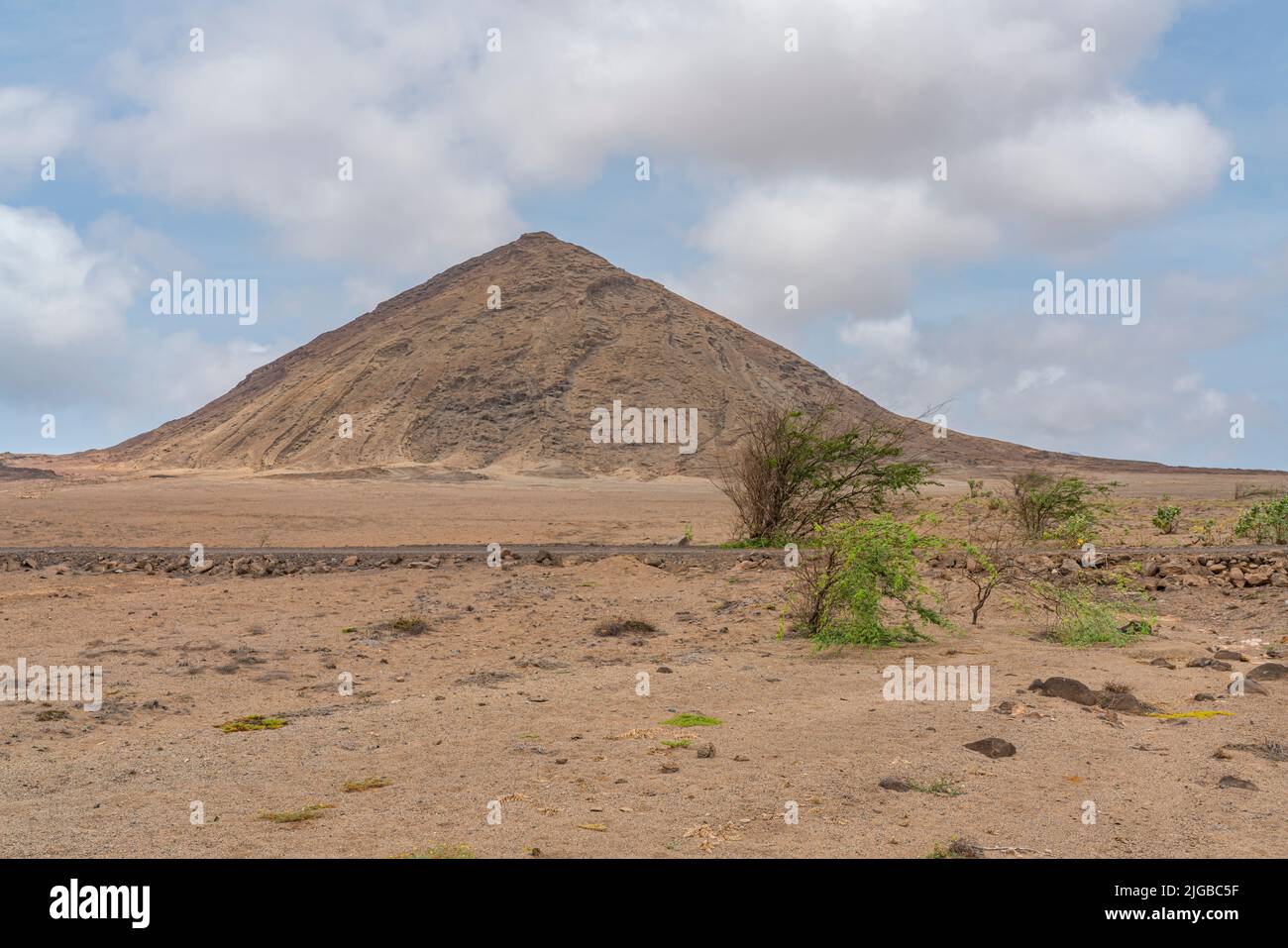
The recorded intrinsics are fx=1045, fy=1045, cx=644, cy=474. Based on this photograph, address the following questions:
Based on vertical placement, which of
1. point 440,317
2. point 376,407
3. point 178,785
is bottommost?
point 178,785

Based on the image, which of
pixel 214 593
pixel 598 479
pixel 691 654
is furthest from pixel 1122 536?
pixel 598 479

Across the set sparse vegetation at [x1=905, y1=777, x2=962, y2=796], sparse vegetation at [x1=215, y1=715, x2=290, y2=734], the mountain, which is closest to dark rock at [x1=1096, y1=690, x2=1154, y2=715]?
sparse vegetation at [x1=905, y1=777, x2=962, y2=796]

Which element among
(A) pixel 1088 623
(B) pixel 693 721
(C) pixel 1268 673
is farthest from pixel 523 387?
(B) pixel 693 721

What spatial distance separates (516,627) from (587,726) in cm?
520

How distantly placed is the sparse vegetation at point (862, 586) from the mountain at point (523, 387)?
5788 centimetres

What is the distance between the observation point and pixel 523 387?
267 feet

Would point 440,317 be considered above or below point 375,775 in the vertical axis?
above

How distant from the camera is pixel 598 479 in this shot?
67.3 m

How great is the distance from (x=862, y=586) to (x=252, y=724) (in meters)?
6.20

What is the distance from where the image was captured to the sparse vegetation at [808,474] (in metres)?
19.6

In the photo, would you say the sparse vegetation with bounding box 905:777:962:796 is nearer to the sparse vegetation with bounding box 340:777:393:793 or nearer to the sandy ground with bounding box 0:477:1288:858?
the sandy ground with bounding box 0:477:1288:858

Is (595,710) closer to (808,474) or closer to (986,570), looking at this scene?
(986,570)
